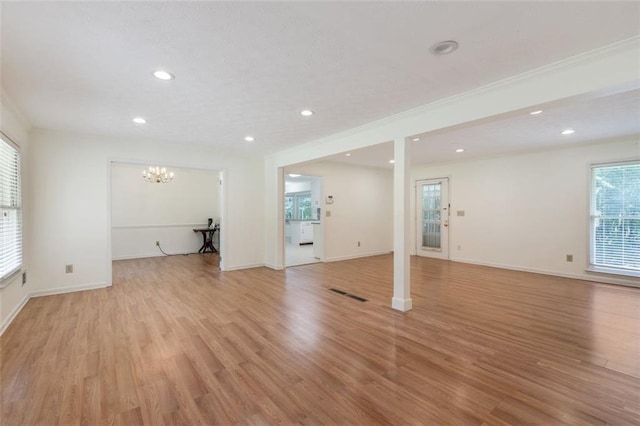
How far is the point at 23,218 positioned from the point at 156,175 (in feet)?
12.2

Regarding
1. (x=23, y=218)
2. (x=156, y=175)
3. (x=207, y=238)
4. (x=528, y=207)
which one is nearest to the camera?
(x=23, y=218)

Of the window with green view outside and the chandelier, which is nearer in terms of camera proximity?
the chandelier

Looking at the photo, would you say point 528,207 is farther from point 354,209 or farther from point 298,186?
point 298,186

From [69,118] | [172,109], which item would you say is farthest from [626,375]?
[69,118]

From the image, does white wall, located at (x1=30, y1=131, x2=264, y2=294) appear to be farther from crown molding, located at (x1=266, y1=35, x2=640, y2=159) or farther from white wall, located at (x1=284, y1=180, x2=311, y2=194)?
white wall, located at (x1=284, y1=180, x2=311, y2=194)

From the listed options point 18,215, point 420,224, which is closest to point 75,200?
point 18,215

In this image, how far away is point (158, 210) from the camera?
8273mm

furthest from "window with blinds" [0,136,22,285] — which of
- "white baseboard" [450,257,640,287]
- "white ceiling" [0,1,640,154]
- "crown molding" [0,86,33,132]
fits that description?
"white baseboard" [450,257,640,287]

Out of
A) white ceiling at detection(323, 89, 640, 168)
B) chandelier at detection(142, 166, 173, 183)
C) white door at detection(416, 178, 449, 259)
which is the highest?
white ceiling at detection(323, 89, 640, 168)

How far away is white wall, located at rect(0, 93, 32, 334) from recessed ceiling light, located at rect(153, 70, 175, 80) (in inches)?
71.8

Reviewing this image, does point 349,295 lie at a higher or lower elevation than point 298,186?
lower

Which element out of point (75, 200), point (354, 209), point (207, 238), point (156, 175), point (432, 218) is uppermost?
point (156, 175)

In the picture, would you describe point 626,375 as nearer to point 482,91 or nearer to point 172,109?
point 482,91

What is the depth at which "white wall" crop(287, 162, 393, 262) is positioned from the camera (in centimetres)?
714
